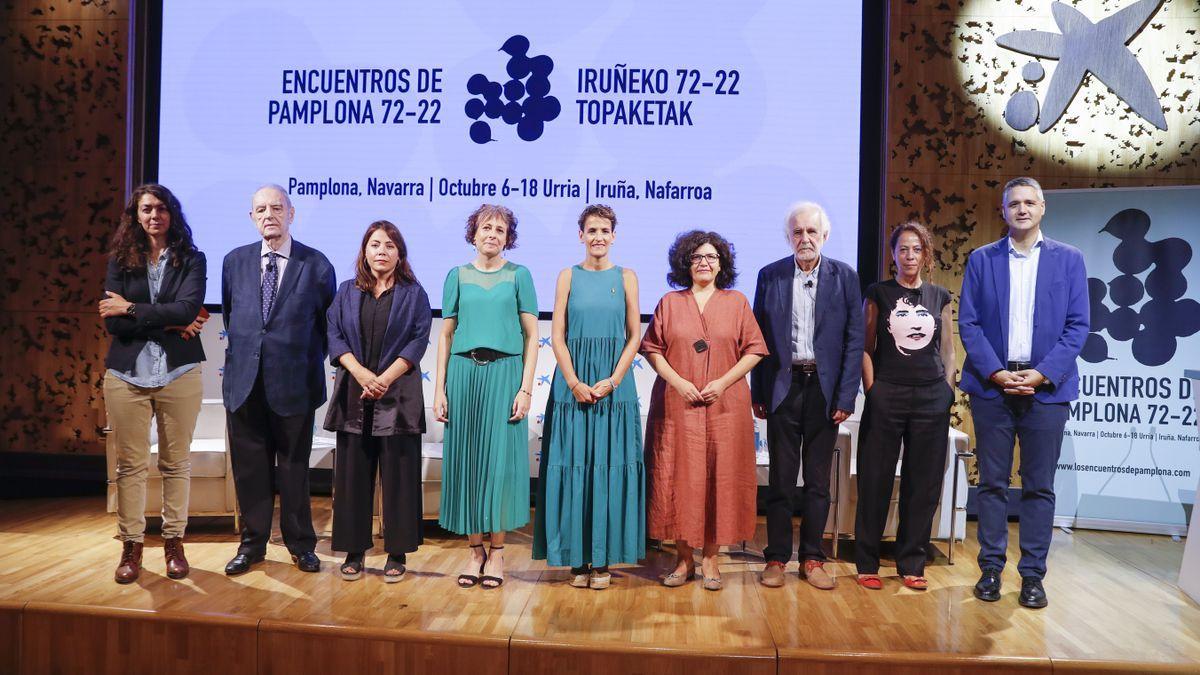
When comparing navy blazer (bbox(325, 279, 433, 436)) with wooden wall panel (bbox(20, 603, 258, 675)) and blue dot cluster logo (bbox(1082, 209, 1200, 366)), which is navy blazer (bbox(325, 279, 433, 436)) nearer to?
wooden wall panel (bbox(20, 603, 258, 675))

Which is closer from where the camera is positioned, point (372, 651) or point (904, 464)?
point (372, 651)

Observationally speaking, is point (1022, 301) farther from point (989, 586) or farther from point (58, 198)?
point (58, 198)

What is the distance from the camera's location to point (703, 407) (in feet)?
10.6

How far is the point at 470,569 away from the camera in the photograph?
334 centimetres

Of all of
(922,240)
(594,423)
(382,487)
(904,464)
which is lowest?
(382,487)

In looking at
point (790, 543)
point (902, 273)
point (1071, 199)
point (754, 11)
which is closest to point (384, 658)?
point (790, 543)

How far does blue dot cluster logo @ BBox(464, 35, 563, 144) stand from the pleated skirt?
75.9 inches

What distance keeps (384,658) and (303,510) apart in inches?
40.0

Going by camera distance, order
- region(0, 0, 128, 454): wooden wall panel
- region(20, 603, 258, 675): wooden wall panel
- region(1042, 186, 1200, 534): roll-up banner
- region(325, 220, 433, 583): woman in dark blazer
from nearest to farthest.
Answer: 1. region(20, 603, 258, 675): wooden wall panel
2. region(325, 220, 433, 583): woman in dark blazer
3. region(1042, 186, 1200, 534): roll-up banner
4. region(0, 0, 128, 454): wooden wall panel

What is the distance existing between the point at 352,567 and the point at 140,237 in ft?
5.15

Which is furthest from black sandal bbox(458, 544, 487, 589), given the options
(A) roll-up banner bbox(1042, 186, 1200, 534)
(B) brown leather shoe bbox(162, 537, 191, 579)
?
(A) roll-up banner bbox(1042, 186, 1200, 534)

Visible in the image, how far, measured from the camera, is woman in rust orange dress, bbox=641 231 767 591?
127 inches

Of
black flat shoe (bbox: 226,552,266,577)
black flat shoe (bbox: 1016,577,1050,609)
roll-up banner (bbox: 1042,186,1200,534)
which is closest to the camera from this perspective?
black flat shoe (bbox: 1016,577,1050,609)

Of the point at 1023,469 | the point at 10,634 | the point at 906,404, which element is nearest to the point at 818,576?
the point at 906,404
